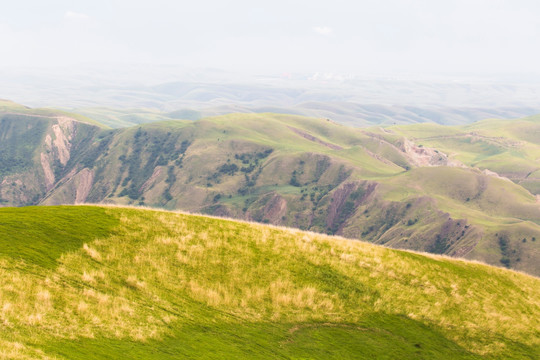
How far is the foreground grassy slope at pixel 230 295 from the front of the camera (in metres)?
18.0

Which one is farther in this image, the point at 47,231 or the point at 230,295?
the point at 230,295

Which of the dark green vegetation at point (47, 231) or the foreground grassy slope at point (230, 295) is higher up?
the dark green vegetation at point (47, 231)

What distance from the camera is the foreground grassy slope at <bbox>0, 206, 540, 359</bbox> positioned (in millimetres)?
18000

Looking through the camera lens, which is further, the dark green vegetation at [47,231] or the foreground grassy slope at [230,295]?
the dark green vegetation at [47,231]

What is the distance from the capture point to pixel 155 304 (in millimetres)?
21547

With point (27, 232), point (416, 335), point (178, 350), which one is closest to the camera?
point (178, 350)

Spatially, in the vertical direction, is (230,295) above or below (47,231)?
below

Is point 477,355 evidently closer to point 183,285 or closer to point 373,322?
point 373,322

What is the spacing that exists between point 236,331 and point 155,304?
4.22 m

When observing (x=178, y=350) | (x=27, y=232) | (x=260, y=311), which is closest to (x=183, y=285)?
(x=260, y=311)

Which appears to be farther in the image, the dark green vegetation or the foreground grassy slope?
the dark green vegetation

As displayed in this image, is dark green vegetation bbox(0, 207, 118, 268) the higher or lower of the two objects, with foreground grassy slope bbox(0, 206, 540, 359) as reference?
higher

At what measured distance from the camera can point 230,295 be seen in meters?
24.5

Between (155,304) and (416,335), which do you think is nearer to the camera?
(155,304)
